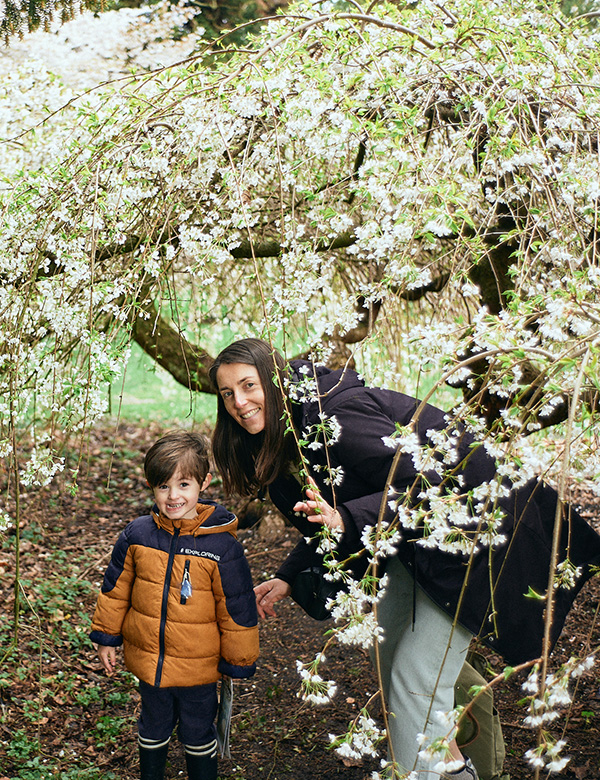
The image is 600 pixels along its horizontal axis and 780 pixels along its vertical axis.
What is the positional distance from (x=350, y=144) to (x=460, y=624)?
1.37 meters

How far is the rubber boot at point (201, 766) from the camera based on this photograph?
2.28 m

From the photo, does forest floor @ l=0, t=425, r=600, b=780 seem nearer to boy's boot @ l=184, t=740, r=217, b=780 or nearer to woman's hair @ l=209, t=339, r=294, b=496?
boy's boot @ l=184, t=740, r=217, b=780

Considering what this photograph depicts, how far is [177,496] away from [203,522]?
129 mm

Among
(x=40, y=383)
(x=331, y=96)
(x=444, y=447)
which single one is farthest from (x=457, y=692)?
(x=331, y=96)

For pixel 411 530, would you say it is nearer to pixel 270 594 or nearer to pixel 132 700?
pixel 270 594

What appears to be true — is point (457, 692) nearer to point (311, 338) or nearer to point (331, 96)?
point (311, 338)

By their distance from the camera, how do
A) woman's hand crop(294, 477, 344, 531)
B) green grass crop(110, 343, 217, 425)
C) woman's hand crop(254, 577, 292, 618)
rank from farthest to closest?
green grass crop(110, 343, 217, 425), woman's hand crop(254, 577, 292, 618), woman's hand crop(294, 477, 344, 531)

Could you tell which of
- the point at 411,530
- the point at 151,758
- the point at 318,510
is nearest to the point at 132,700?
the point at 151,758

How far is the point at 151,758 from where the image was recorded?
2.27m

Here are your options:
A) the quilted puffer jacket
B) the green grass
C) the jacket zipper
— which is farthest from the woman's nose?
the green grass

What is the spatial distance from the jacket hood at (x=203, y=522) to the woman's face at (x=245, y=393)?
354 mm

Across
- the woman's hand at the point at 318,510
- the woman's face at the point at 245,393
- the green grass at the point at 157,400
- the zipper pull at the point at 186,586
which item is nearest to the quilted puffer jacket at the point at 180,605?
the zipper pull at the point at 186,586

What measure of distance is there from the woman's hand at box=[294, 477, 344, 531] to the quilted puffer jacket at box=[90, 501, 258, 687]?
567mm

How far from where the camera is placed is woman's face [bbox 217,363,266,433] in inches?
81.7
